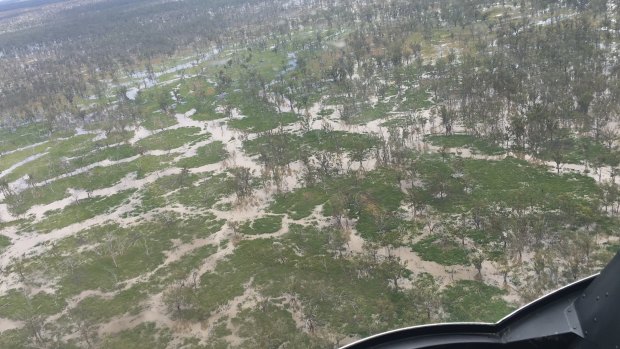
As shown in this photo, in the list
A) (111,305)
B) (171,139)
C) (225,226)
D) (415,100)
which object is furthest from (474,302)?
(171,139)

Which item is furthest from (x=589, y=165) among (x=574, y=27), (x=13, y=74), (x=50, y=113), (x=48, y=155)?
(x=13, y=74)

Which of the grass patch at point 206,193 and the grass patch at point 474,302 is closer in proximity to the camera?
the grass patch at point 474,302

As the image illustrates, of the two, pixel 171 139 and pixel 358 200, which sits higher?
pixel 171 139

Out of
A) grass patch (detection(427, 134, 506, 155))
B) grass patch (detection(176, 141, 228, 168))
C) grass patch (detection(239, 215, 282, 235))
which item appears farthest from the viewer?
grass patch (detection(176, 141, 228, 168))

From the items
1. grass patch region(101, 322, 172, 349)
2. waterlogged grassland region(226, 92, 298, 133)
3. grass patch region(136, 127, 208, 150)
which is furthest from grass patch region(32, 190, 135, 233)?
grass patch region(101, 322, 172, 349)

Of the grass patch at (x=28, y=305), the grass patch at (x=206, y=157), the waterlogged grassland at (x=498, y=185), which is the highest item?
the grass patch at (x=206, y=157)

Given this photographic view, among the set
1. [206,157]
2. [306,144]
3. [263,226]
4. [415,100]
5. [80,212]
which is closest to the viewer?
[263,226]

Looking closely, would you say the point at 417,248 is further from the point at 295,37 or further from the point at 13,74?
the point at 13,74

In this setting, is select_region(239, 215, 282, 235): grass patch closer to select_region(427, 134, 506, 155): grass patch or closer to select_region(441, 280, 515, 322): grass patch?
select_region(441, 280, 515, 322): grass patch

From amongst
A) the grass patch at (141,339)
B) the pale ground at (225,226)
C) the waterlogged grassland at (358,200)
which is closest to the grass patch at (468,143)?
the pale ground at (225,226)

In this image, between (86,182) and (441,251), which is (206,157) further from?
(441,251)

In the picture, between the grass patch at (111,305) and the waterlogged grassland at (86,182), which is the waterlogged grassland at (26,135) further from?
the grass patch at (111,305)
